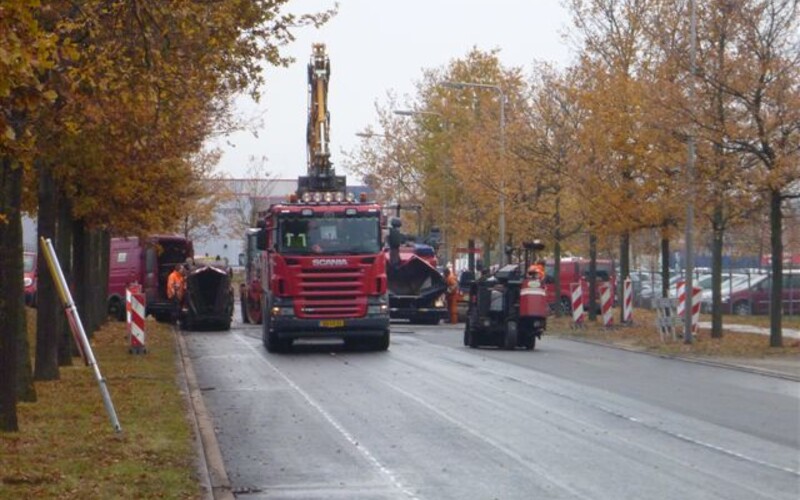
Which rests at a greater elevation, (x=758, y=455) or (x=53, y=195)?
(x=53, y=195)

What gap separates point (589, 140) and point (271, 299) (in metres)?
13.7

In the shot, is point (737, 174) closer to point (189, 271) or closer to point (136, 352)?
Answer: point (136, 352)

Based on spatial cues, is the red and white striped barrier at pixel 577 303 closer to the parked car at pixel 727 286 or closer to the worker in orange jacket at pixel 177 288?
the worker in orange jacket at pixel 177 288

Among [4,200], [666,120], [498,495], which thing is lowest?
[498,495]

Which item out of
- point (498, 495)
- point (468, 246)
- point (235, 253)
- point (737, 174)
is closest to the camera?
point (498, 495)

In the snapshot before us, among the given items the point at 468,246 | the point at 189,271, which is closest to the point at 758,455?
the point at 189,271

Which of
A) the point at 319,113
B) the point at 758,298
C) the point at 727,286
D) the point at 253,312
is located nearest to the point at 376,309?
the point at 319,113

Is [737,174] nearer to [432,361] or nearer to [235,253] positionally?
[432,361]

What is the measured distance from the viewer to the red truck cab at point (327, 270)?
97.4ft

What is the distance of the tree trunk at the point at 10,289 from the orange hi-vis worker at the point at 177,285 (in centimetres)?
2665

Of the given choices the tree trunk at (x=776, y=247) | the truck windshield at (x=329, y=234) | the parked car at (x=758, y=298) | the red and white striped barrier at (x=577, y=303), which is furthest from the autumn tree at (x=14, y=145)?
the parked car at (x=758, y=298)

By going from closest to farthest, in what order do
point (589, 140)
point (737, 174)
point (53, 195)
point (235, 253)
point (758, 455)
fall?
point (758, 455) → point (53, 195) → point (737, 174) → point (589, 140) → point (235, 253)

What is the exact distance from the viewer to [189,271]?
42312 mm

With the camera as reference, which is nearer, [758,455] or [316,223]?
[758,455]
